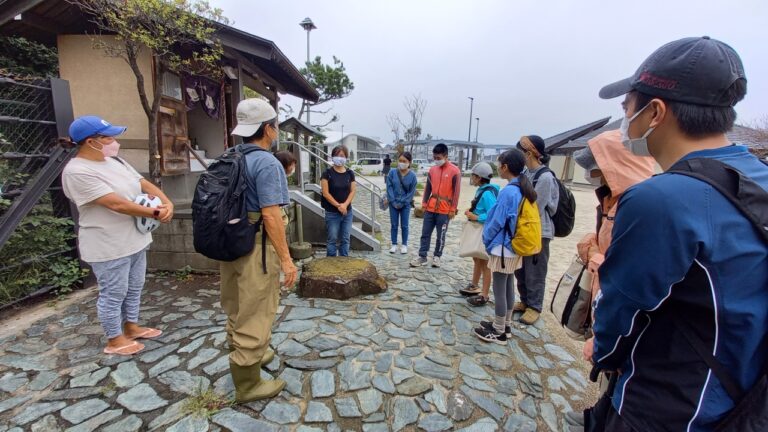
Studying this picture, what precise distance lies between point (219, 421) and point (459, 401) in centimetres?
170

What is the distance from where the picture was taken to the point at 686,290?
0.95 m

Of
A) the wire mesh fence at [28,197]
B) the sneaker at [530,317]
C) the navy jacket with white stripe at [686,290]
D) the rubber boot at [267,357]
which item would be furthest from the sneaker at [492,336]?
the wire mesh fence at [28,197]

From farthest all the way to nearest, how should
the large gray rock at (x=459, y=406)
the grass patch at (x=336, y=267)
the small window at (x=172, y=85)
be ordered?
the small window at (x=172, y=85), the grass patch at (x=336, y=267), the large gray rock at (x=459, y=406)

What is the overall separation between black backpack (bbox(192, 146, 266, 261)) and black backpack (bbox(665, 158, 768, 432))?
2155mm

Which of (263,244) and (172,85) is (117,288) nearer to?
(263,244)

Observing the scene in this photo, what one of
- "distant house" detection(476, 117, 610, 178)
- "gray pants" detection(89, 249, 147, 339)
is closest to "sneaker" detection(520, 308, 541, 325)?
"gray pants" detection(89, 249, 147, 339)

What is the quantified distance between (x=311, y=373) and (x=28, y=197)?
363 cm

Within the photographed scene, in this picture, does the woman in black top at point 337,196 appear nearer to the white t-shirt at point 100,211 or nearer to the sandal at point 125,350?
the white t-shirt at point 100,211

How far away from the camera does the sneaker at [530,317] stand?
153 inches

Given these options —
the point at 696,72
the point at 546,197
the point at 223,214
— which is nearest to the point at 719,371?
the point at 696,72

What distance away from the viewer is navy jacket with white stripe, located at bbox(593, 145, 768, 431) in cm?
89

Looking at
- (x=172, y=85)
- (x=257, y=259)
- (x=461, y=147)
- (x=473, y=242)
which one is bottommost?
(x=473, y=242)

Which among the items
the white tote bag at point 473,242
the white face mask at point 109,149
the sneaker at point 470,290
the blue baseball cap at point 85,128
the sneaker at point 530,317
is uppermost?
the blue baseball cap at point 85,128

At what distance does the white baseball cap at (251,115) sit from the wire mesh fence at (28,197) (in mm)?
3052
